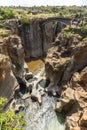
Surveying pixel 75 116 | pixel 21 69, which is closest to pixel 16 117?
pixel 75 116

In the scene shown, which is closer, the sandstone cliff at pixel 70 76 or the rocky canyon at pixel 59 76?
the sandstone cliff at pixel 70 76

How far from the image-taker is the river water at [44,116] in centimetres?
5101

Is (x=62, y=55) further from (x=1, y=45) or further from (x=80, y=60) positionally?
(x=1, y=45)

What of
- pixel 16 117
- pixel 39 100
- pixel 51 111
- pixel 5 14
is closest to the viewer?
pixel 16 117

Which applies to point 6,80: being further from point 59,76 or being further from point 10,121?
point 10,121

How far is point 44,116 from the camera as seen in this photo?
181 feet

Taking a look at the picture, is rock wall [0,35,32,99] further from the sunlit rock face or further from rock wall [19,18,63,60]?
rock wall [19,18,63,60]

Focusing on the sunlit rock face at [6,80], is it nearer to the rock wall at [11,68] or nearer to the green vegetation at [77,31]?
the rock wall at [11,68]

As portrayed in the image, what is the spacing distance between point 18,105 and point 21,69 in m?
17.2

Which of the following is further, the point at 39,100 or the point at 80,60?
the point at 80,60

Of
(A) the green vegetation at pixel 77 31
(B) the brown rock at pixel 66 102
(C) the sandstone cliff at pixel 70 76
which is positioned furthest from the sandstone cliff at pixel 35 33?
(B) the brown rock at pixel 66 102

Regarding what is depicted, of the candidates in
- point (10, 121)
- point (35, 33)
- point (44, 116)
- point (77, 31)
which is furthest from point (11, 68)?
Result: point (35, 33)

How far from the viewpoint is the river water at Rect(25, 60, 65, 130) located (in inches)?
Result: 2008

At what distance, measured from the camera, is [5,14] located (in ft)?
361
